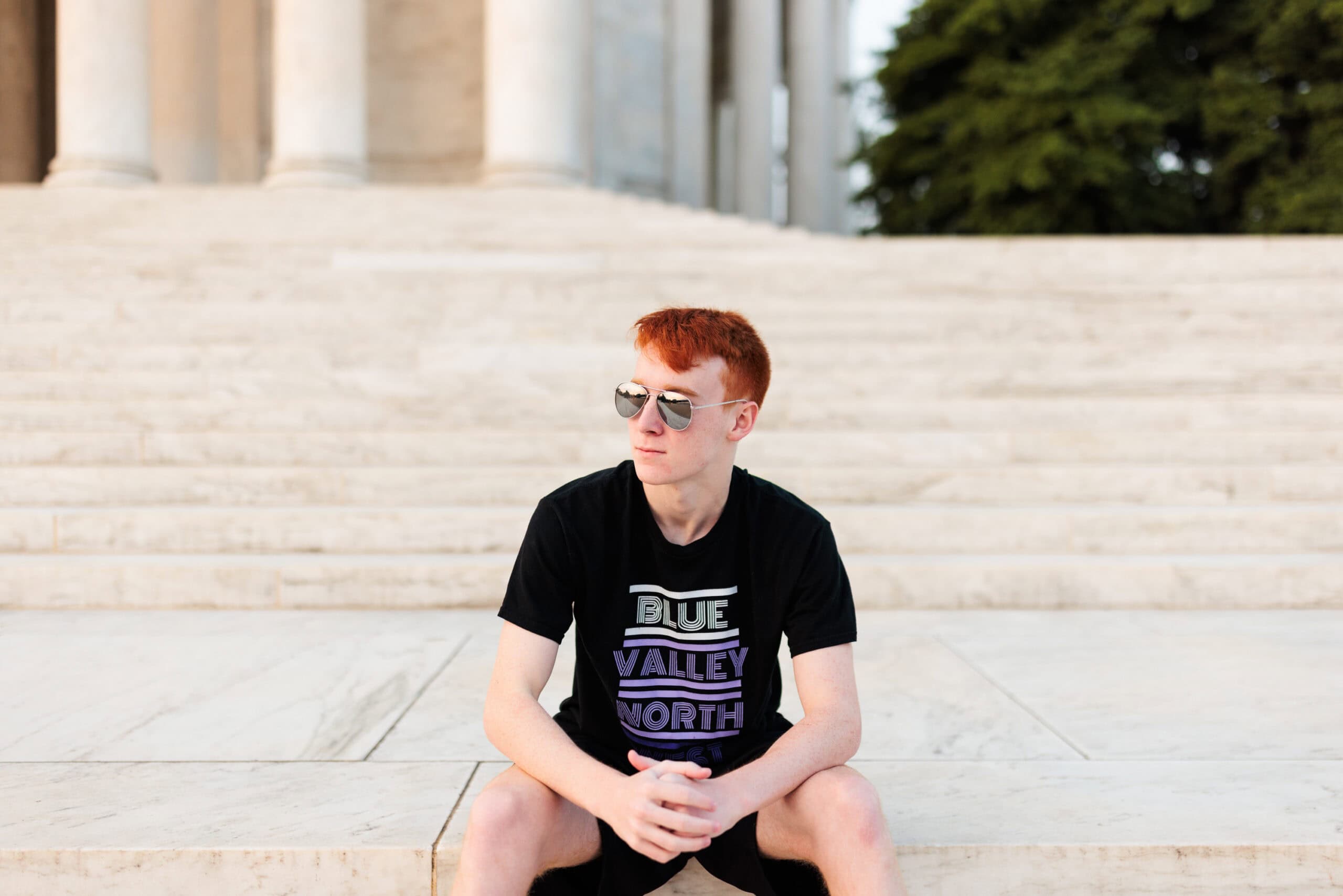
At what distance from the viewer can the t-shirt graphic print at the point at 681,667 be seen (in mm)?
3025

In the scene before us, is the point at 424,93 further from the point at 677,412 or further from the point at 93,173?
the point at 677,412

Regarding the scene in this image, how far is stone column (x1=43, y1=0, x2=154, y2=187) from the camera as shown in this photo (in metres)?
19.0

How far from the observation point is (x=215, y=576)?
691cm

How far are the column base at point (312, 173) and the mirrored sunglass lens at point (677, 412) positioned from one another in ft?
59.0

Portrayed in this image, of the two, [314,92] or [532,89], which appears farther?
[532,89]

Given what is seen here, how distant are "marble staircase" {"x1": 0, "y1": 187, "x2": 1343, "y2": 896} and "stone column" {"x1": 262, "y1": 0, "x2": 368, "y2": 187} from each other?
4510mm

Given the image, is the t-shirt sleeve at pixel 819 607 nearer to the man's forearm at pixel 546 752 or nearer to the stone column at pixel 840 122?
the man's forearm at pixel 546 752

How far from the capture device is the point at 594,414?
9273 millimetres

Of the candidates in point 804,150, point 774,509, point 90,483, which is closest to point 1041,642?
point 774,509

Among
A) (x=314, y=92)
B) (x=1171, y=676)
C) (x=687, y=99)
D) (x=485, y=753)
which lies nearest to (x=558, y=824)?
(x=485, y=753)

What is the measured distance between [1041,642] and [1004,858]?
3.05 meters

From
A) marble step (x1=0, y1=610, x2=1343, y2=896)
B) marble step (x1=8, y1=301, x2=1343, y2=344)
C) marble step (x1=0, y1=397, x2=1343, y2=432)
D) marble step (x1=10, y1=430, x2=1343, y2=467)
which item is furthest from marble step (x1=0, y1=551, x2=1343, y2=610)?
marble step (x1=8, y1=301, x2=1343, y2=344)

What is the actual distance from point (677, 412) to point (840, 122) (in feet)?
139

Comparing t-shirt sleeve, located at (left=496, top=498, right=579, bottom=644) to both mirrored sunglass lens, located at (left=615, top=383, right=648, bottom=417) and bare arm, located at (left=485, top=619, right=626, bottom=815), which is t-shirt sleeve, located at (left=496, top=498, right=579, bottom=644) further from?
mirrored sunglass lens, located at (left=615, top=383, right=648, bottom=417)
